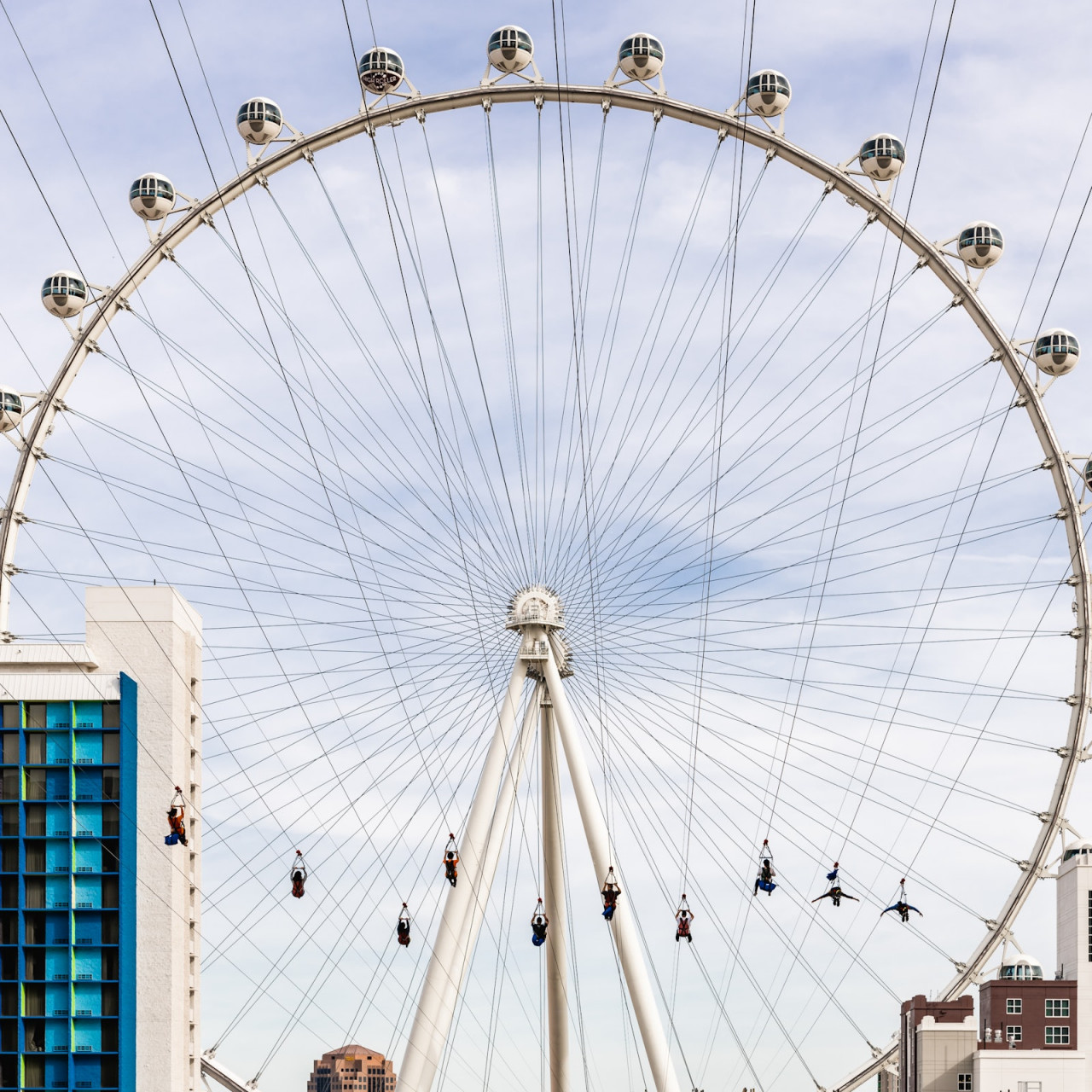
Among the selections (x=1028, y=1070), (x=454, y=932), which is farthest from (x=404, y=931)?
(x=1028, y=1070)

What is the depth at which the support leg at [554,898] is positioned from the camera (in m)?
55.1

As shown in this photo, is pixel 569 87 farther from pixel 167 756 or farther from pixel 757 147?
pixel 167 756

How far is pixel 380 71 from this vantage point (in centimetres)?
5731

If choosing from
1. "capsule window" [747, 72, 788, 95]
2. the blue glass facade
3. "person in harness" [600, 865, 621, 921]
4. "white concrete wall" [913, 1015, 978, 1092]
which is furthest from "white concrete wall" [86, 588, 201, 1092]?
"capsule window" [747, 72, 788, 95]

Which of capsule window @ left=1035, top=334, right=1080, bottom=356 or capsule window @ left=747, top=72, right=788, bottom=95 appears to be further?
capsule window @ left=1035, top=334, right=1080, bottom=356

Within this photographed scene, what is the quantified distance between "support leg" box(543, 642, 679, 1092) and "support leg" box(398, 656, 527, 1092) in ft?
4.02

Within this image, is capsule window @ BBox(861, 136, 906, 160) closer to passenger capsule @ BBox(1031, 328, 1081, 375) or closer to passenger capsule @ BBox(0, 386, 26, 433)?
passenger capsule @ BBox(1031, 328, 1081, 375)

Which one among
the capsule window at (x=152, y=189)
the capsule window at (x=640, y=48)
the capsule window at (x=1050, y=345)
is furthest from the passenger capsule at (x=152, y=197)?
the capsule window at (x=1050, y=345)

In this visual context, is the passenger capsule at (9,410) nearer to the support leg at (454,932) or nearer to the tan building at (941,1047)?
the support leg at (454,932)

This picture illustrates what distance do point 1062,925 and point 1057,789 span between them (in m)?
22.6

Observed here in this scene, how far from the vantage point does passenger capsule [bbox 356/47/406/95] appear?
57312 mm

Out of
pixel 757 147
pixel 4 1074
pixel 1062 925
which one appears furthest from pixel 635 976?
pixel 1062 925

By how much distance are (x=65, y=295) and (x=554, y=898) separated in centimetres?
2058

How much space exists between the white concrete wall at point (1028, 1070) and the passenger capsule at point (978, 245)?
104 feet
